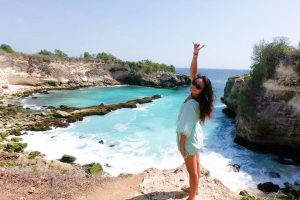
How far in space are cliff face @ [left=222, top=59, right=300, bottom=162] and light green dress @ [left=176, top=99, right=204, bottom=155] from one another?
1832cm

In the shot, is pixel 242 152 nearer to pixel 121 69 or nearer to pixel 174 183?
pixel 174 183

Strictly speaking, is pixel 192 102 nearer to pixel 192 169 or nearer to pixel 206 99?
pixel 206 99

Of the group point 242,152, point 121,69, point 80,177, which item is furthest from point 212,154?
point 121,69

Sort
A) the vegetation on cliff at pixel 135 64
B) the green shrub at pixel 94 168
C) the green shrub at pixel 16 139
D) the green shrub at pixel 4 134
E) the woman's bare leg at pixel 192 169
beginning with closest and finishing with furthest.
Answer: the woman's bare leg at pixel 192 169 → the green shrub at pixel 94 168 → the green shrub at pixel 16 139 → the green shrub at pixel 4 134 → the vegetation on cliff at pixel 135 64

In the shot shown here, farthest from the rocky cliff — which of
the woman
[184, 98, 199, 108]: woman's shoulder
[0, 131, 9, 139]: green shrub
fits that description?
[0, 131, 9, 139]: green shrub

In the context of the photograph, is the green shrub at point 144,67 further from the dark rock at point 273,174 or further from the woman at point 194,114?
the woman at point 194,114

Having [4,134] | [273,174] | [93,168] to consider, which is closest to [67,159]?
[93,168]

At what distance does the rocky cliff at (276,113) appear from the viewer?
22.8 metres

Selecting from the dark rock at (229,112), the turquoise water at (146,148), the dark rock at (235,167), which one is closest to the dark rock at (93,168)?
the turquoise water at (146,148)

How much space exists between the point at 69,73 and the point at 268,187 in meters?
64.6

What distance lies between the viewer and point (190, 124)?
6.22m

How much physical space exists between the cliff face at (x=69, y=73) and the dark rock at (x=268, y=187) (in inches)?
2066

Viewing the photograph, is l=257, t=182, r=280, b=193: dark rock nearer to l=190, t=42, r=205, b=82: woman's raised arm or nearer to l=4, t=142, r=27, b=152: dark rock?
l=190, t=42, r=205, b=82: woman's raised arm

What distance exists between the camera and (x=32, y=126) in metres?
29.7
